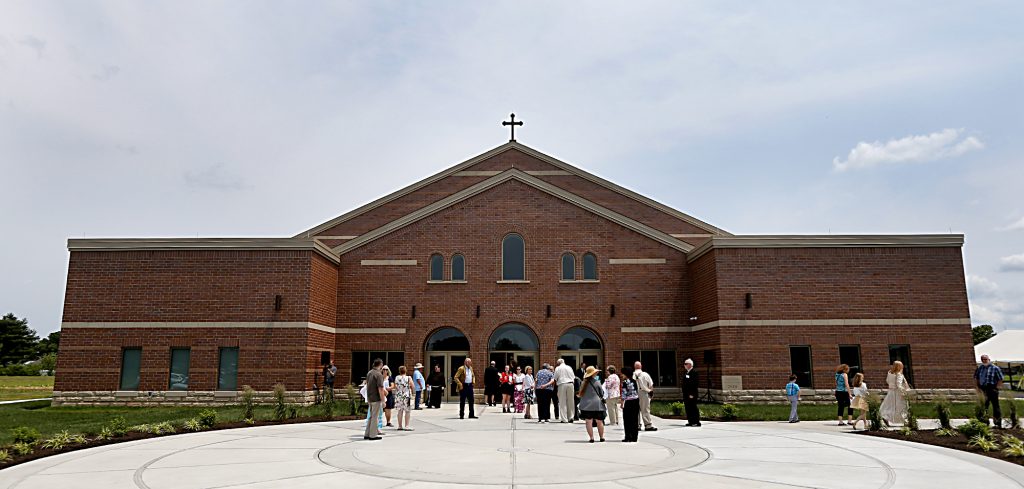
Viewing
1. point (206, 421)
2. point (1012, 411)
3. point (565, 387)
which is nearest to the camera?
point (1012, 411)

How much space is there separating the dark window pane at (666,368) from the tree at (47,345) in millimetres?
72725

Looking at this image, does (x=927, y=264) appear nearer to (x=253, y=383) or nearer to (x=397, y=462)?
(x=397, y=462)

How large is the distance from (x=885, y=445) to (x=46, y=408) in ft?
81.2

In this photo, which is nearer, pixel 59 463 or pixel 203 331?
pixel 59 463

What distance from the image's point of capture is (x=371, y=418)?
1440cm

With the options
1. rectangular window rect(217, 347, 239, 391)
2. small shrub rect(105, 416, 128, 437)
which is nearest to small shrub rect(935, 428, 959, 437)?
small shrub rect(105, 416, 128, 437)

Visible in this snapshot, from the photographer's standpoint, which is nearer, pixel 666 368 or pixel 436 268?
pixel 666 368

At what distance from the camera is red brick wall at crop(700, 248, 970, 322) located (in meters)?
24.6

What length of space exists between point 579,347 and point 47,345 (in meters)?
78.3

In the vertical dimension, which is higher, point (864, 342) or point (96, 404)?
point (864, 342)

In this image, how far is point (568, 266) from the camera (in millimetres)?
28266

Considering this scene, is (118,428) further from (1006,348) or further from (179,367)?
(1006,348)

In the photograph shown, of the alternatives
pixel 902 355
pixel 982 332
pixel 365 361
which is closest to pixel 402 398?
pixel 365 361

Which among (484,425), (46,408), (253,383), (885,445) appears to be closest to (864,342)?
(885,445)
